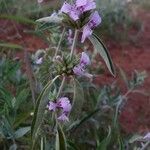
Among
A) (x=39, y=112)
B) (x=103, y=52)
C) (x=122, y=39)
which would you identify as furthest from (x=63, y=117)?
(x=122, y=39)

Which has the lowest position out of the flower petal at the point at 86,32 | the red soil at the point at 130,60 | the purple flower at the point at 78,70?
the red soil at the point at 130,60

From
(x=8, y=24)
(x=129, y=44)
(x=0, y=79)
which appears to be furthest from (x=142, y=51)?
(x=0, y=79)

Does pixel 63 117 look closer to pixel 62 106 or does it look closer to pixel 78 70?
pixel 62 106

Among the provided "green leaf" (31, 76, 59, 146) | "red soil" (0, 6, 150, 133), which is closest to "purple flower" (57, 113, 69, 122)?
"green leaf" (31, 76, 59, 146)

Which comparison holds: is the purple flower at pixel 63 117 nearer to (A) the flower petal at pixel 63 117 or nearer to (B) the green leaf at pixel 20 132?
(A) the flower petal at pixel 63 117

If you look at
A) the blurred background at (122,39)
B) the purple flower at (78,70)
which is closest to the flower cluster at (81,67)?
the purple flower at (78,70)

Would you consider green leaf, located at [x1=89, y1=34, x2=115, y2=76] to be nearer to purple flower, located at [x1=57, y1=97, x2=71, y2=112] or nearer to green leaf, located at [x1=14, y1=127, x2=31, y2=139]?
purple flower, located at [x1=57, y1=97, x2=71, y2=112]
